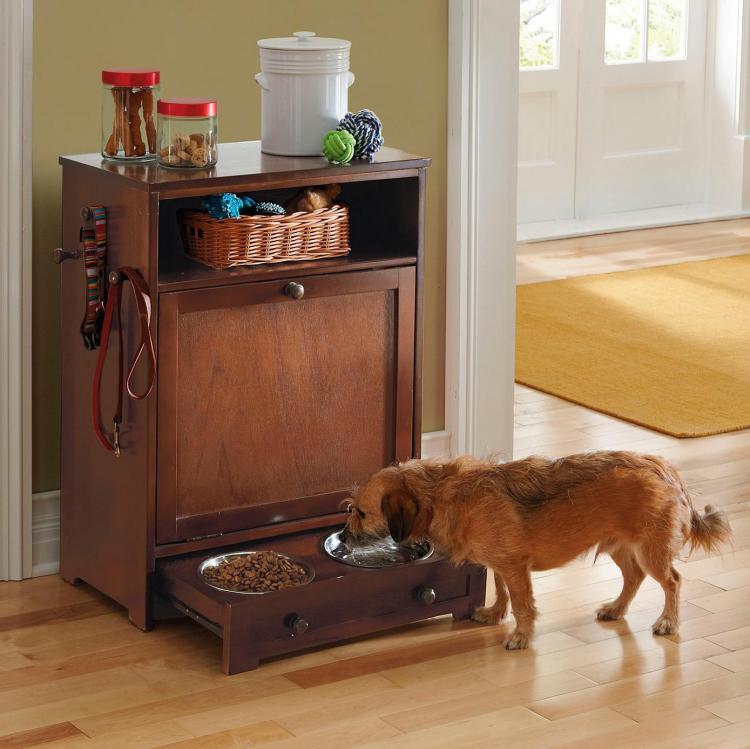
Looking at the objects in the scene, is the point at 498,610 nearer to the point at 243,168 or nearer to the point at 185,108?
the point at 243,168

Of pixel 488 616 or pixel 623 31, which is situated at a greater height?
pixel 623 31

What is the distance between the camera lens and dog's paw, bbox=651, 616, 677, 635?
2.93 metres

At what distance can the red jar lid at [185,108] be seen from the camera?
281 centimetres

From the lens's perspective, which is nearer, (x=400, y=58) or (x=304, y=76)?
(x=304, y=76)

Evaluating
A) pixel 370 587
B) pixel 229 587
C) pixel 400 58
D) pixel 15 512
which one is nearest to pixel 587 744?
pixel 370 587

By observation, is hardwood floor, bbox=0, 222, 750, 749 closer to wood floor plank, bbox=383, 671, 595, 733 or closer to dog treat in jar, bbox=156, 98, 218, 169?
wood floor plank, bbox=383, 671, 595, 733

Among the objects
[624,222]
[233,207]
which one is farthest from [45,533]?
[624,222]

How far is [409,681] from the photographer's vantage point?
2.72 meters

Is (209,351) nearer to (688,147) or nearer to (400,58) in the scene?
(400,58)

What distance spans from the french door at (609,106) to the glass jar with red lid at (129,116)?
4.10 metres

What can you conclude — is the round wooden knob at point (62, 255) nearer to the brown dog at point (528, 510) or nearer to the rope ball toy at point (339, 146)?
the rope ball toy at point (339, 146)

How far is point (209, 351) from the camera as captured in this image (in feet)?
9.45

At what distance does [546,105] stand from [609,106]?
0.37m

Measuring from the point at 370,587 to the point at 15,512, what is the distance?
841mm
